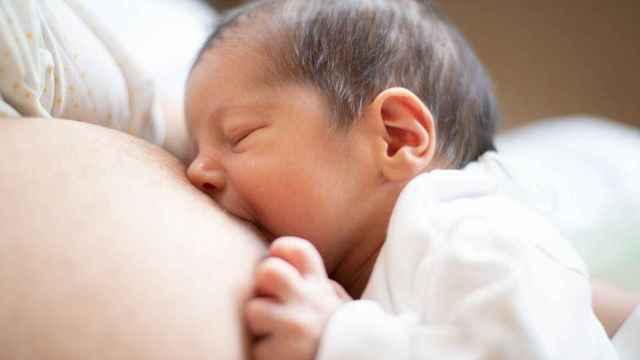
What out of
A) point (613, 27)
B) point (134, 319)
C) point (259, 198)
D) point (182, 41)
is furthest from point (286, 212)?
point (613, 27)

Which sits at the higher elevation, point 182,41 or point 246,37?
point 246,37

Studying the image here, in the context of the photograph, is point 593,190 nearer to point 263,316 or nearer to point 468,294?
point 468,294

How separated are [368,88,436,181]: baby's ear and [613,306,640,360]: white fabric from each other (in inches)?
12.7

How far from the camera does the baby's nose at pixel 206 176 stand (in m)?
0.76

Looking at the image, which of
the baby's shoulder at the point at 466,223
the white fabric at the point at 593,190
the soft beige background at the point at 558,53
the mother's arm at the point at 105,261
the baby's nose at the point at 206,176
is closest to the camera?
the mother's arm at the point at 105,261

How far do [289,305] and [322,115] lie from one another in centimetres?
29

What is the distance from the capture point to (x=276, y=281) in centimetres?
58

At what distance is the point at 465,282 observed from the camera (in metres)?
0.60

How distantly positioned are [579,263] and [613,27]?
1.93 m

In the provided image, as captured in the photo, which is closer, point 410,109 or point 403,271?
point 403,271

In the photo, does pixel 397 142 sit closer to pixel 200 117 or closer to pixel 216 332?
pixel 200 117

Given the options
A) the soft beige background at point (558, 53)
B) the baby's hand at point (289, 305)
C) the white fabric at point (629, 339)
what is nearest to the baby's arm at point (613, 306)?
the white fabric at point (629, 339)

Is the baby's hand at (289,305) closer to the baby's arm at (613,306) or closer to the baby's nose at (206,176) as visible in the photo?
the baby's nose at (206,176)

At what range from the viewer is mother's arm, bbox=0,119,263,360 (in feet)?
1.60
